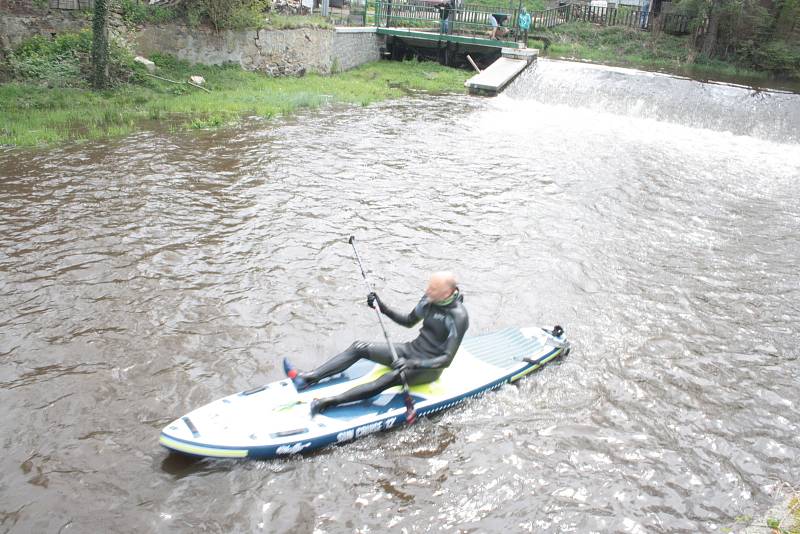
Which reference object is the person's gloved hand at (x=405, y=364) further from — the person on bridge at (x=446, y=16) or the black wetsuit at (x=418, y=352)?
the person on bridge at (x=446, y=16)

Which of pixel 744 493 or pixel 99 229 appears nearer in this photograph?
pixel 744 493

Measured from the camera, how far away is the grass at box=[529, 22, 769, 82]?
96.0 ft

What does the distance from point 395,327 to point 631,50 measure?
30.8 metres

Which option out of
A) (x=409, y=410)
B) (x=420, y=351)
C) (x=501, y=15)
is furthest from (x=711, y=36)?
(x=409, y=410)

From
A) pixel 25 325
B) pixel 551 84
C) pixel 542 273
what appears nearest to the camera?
pixel 25 325

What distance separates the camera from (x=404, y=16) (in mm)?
29797

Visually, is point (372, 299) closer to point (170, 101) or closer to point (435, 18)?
point (170, 101)

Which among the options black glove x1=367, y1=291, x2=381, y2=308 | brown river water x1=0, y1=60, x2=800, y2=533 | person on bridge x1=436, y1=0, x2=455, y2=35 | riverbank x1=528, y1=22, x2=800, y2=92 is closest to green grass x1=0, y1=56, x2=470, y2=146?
brown river water x1=0, y1=60, x2=800, y2=533

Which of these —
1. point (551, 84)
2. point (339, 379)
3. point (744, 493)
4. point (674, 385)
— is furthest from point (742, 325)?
point (551, 84)

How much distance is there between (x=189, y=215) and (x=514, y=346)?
235 inches

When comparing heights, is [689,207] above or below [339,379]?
above

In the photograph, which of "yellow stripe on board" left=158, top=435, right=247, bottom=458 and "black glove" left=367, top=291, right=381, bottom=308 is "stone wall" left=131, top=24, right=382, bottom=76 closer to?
"black glove" left=367, top=291, right=381, bottom=308

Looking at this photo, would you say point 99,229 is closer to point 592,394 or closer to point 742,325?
point 592,394

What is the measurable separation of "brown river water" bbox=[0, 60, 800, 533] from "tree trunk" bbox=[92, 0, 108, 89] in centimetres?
408
